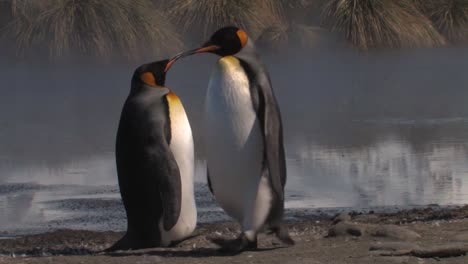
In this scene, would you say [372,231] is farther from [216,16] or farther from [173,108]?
[216,16]

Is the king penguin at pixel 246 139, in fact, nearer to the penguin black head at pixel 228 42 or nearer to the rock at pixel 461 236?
the penguin black head at pixel 228 42

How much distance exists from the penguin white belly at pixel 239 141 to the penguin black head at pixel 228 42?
2.5 inches

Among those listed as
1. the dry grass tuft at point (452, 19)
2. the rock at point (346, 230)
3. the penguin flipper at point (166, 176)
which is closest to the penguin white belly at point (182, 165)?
the penguin flipper at point (166, 176)

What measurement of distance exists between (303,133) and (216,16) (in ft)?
19.3

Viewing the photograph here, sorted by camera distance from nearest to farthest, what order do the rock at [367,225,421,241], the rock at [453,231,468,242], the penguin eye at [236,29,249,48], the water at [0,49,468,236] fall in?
the rock at [453,231,468,242] → the rock at [367,225,421,241] → the penguin eye at [236,29,249,48] → the water at [0,49,468,236]

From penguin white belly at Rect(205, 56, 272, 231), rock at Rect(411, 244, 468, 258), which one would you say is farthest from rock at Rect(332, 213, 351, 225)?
rock at Rect(411, 244, 468, 258)

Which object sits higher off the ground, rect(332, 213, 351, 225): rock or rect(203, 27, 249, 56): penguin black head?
rect(203, 27, 249, 56): penguin black head

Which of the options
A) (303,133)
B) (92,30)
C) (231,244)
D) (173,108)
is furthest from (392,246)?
(92,30)

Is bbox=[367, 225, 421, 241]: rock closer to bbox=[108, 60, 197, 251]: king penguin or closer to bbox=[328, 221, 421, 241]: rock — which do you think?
bbox=[328, 221, 421, 241]: rock

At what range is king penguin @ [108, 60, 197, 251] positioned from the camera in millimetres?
6914

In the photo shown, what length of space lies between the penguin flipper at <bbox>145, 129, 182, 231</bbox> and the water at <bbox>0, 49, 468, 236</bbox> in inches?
37.2

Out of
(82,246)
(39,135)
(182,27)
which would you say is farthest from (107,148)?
(182,27)

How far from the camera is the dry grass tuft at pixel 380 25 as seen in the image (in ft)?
57.3

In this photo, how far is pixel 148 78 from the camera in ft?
23.1
